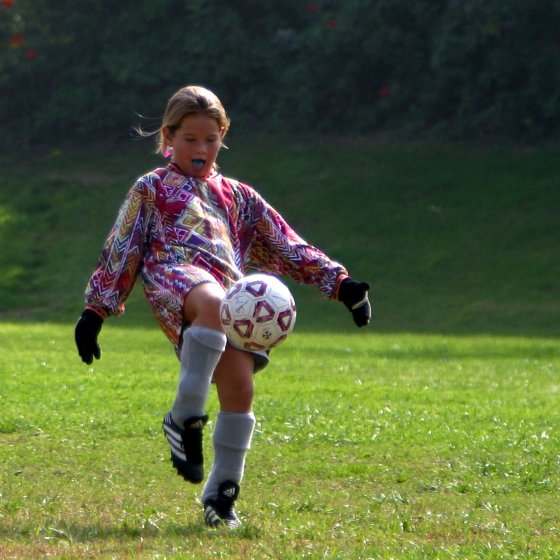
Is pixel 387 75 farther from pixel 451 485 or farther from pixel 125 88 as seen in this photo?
pixel 451 485

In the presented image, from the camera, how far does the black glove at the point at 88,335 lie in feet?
16.4

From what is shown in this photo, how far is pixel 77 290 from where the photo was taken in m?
22.4

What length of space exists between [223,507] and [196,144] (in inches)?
59.0

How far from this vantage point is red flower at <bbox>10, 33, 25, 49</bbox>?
96.1 feet

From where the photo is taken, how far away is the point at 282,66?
2867 cm

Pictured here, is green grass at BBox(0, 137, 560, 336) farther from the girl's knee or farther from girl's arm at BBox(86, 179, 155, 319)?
the girl's knee

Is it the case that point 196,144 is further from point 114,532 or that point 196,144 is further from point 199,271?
point 114,532

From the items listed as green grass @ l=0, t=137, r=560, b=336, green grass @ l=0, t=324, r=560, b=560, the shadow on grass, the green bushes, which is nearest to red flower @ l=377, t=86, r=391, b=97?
the green bushes

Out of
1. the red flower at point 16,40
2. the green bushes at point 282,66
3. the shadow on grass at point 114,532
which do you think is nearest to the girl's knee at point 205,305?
the shadow on grass at point 114,532

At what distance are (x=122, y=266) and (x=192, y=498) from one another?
1180 mm

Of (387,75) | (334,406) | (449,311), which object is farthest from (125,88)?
(334,406)

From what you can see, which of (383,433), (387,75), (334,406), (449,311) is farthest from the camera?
(387,75)

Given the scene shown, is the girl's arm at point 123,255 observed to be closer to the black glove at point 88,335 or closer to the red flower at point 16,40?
the black glove at point 88,335

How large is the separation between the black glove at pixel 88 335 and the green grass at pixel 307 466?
0.65 meters
